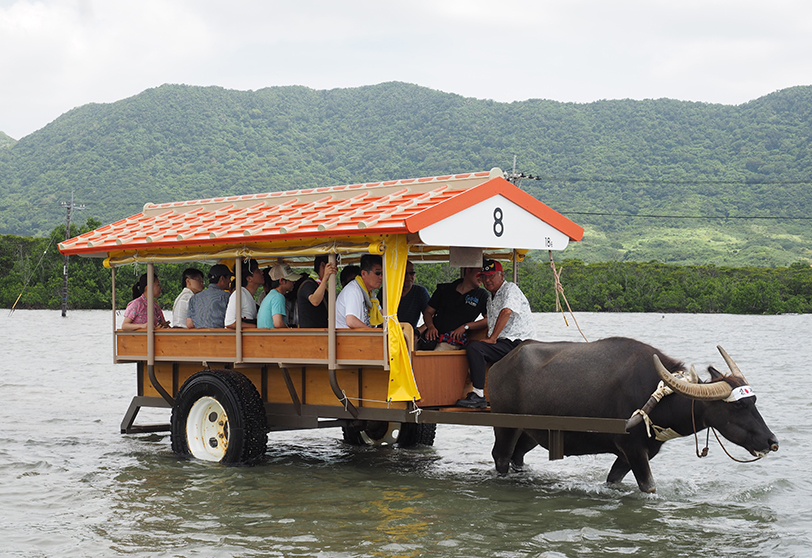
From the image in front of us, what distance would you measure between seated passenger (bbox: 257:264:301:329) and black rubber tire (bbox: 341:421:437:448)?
2380mm

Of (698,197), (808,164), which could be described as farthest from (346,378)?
(808,164)

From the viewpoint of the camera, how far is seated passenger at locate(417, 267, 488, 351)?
10141 mm

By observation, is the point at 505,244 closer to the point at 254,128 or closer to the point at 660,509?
the point at 660,509

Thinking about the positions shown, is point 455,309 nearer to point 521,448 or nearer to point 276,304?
point 521,448

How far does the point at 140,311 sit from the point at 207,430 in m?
1.94

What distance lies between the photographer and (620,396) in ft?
27.2

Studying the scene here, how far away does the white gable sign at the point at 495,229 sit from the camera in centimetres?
873

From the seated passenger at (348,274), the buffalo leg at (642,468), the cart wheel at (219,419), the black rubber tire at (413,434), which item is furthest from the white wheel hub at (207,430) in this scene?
the buffalo leg at (642,468)

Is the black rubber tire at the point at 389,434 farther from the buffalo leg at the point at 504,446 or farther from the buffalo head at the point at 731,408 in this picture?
the buffalo head at the point at 731,408

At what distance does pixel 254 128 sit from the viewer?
160 meters

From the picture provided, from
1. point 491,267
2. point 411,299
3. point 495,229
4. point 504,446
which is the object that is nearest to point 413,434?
point 411,299

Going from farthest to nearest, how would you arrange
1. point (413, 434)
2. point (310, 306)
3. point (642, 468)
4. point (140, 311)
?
point (413, 434), point (140, 311), point (310, 306), point (642, 468)

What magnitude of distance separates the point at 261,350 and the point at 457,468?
105 inches

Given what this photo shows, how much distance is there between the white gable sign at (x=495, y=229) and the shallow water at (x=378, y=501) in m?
2.47
